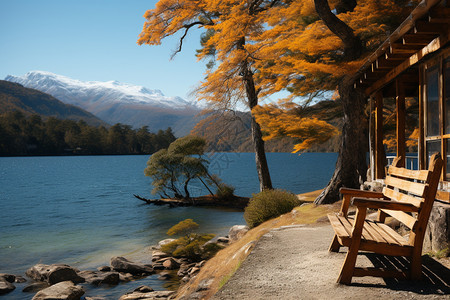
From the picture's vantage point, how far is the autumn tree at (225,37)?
15.0 metres

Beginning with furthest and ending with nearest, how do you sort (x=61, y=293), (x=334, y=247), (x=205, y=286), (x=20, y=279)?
(x=20, y=279)
(x=61, y=293)
(x=205, y=286)
(x=334, y=247)

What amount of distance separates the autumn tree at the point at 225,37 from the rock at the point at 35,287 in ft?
33.0

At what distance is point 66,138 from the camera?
131 m

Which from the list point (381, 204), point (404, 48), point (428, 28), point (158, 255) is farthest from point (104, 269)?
point (428, 28)

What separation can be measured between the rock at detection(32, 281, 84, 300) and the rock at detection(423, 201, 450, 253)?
24.2 feet

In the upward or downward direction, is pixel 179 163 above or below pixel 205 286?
above

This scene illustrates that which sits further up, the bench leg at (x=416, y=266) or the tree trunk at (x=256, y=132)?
the tree trunk at (x=256, y=132)

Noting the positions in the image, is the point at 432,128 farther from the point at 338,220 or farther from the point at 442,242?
the point at 338,220

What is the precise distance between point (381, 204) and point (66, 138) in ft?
457

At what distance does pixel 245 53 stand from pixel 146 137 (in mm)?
123164

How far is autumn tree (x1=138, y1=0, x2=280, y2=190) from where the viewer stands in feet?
49.3

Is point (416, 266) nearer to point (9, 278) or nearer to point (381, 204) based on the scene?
point (381, 204)

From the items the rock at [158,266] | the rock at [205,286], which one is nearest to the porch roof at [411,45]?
the rock at [205,286]

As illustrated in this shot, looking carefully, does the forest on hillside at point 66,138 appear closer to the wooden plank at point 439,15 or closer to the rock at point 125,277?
the rock at point 125,277
